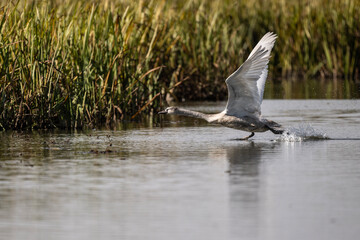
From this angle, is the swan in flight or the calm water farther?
the swan in flight

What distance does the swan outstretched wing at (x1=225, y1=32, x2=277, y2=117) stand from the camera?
37.2ft

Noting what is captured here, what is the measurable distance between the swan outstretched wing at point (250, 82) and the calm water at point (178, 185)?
48cm

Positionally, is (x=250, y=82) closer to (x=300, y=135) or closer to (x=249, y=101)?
(x=249, y=101)

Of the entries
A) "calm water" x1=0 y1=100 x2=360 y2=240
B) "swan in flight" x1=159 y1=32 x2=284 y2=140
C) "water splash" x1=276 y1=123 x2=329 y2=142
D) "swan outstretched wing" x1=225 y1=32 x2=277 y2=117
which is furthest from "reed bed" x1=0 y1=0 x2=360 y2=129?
"water splash" x1=276 y1=123 x2=329 y2=142

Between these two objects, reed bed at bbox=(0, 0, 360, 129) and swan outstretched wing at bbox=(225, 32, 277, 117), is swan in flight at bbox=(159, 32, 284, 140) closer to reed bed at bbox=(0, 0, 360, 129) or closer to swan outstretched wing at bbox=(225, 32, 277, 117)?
swan outstretched wing at bbox=(225, 32, 277, 117)

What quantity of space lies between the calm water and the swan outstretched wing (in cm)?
48

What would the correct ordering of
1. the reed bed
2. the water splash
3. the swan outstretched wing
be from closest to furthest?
the swan outstretched wing → the water splash → the reed bed

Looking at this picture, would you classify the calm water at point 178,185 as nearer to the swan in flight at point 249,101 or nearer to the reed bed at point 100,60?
the swan in flight at point 249,101

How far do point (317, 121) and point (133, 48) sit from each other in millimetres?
3522

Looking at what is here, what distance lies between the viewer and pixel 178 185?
8.05 m

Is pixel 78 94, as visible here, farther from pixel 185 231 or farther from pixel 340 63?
pixel 340 63

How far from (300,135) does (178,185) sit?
403 centimetres

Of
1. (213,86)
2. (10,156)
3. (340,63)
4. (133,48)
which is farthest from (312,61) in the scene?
(10,156)

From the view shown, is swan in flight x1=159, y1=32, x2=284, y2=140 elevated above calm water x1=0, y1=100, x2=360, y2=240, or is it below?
above
